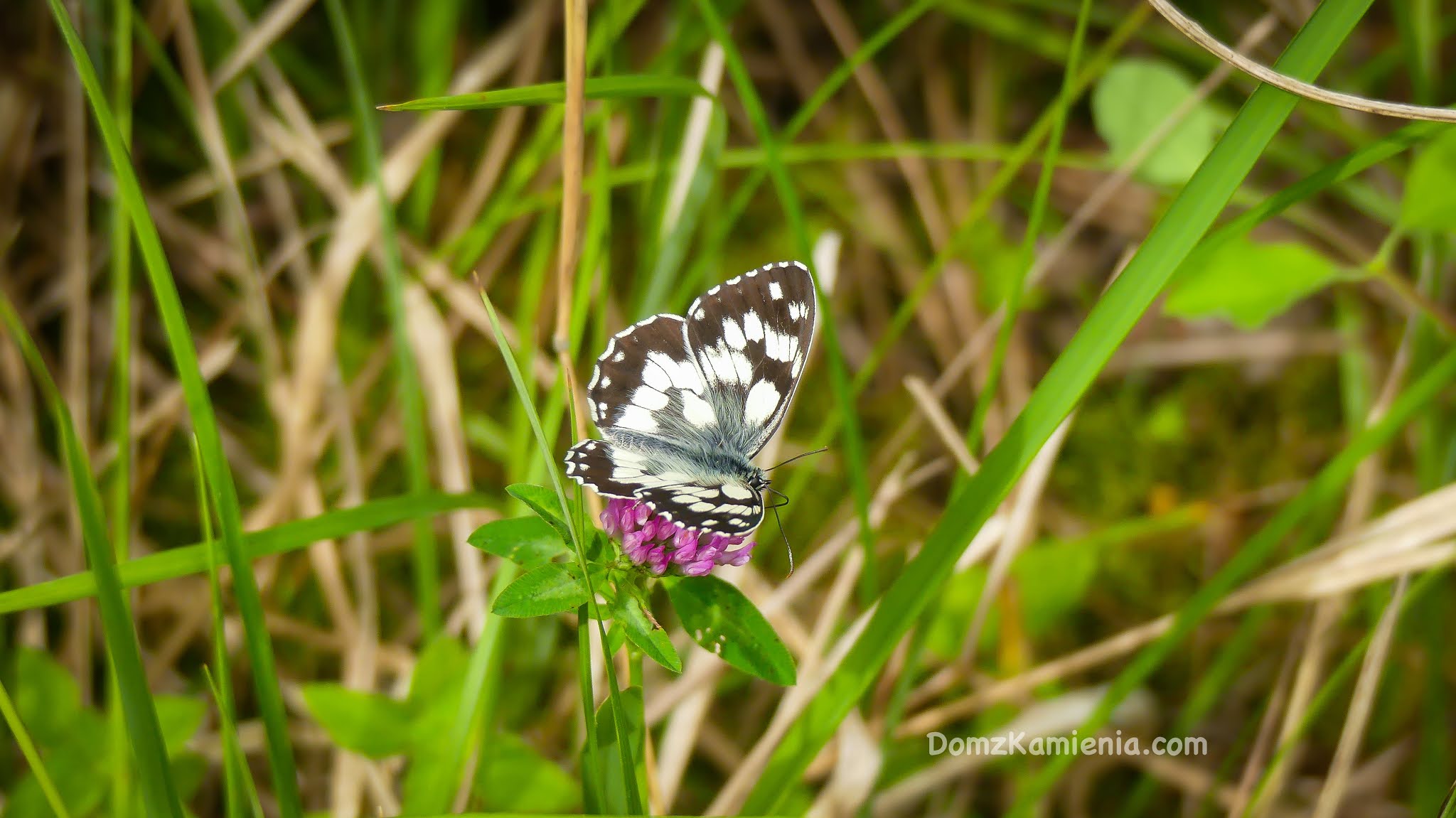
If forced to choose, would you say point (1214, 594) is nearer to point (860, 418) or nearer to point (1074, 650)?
point (1074, 650)

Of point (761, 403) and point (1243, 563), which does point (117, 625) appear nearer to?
point (761, 403)

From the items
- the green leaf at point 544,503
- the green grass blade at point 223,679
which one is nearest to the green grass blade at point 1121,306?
the green leaf at point 544,503

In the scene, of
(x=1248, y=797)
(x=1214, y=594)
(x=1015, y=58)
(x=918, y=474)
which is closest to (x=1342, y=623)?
(x=1248, y=797)

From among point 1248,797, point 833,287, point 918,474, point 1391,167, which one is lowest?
point 1248,797

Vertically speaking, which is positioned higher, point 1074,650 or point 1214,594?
point 1214,594

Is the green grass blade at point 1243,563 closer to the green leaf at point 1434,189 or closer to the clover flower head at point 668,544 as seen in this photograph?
the green leaf at point 1434,189

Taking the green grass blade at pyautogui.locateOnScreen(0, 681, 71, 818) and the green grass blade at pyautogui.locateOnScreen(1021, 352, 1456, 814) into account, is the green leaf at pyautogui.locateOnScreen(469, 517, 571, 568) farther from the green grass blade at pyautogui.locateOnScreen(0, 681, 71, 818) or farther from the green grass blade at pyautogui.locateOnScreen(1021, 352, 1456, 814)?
the green grass blade at pyautogui.locateOnScreen(1021, 352, 1456, 814)
